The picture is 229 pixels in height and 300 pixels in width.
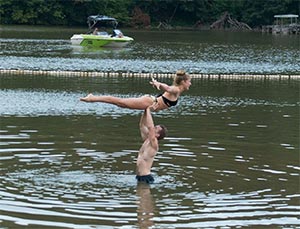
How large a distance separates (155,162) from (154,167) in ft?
1.55

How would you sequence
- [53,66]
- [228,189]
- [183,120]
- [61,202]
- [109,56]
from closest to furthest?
[61,202] < [228,189] < [183,120] < [53,66] < [109,56]

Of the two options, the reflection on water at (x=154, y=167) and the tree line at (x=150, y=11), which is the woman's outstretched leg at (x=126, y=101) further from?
the tree line at (x=150, y=11)

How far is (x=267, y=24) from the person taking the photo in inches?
3447

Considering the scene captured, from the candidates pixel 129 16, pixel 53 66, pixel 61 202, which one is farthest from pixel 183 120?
pixel 129 16

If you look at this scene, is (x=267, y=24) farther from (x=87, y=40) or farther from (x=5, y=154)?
(x=5, y=154)

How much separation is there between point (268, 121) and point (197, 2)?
6912cm

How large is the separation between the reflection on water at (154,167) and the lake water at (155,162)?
0.06 ft

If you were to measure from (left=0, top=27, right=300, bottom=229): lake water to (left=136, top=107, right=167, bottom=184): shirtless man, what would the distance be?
0.18 meters

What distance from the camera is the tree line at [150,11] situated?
252 feet

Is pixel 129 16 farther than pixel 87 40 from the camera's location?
Yes

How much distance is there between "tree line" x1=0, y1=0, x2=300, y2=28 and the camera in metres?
76.8

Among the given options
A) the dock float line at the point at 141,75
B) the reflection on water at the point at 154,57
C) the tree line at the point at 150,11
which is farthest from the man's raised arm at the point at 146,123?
the tree line at the point at 150,11

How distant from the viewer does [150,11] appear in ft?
285

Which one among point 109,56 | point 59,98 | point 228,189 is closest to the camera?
point 228,189
